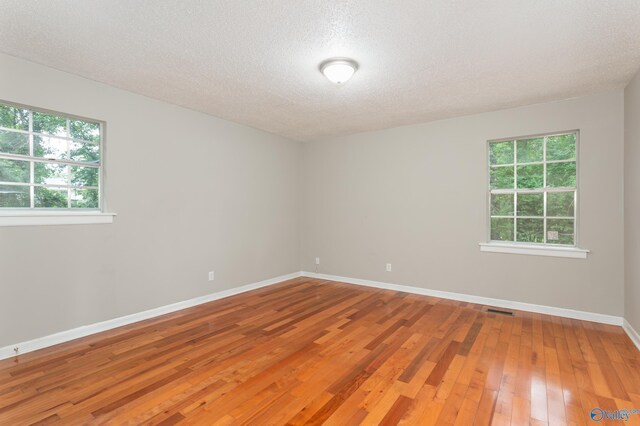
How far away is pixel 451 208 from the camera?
456 centimetres

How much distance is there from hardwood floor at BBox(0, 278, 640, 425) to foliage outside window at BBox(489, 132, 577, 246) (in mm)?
1116

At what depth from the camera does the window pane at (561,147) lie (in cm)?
384

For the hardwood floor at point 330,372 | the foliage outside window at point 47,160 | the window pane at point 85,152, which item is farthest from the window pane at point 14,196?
the hardwood floor at point 330,372

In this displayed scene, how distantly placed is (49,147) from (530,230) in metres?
5.69

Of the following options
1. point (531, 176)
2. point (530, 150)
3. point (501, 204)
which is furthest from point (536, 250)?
point (530, 150)

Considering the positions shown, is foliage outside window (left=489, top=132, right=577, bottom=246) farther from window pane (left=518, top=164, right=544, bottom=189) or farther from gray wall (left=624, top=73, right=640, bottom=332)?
gray wall (left=624, top=73, right=640, bottom=332)

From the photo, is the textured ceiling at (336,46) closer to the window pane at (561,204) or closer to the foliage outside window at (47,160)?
Answer: the foliage outside window at (47,160)

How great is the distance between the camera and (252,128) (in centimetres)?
516

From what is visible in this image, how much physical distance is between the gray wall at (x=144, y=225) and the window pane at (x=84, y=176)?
0.57 ft

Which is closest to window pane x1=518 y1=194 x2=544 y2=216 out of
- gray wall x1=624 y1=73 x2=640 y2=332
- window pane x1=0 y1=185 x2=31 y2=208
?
gray wall x1=624 y1=73 x2=640 y2=332

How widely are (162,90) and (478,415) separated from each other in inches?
166

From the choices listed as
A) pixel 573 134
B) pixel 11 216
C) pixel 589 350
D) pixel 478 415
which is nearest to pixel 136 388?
pixel 11 216

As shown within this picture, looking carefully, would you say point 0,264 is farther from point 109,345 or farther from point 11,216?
point 109,345

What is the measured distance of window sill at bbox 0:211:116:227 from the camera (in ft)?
9.05
